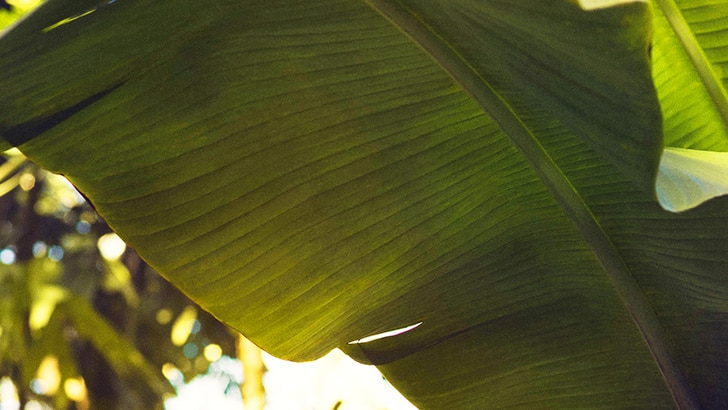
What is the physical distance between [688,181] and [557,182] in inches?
10.5

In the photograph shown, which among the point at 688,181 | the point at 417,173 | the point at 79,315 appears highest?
the point at 79,315

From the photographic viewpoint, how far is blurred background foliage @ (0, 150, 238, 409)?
2.23 metres

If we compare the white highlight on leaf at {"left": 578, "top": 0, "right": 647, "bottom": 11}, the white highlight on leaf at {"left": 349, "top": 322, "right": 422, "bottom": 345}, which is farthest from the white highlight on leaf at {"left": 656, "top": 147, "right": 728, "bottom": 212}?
the white highlight on leaf at {"left": 349, "top": 322, "right": 422, "bottom": 345}

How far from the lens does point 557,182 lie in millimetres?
723

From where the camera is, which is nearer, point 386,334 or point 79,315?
point 386,334

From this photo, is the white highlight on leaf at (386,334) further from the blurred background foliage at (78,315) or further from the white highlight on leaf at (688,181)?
the blurred background foliage at (78,315)

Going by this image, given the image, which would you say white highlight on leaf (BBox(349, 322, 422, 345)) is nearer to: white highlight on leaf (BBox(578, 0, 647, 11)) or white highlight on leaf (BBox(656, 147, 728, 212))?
white highlight on leaf (BBox(656, 147, 728, 212))

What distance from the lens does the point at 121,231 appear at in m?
0.67

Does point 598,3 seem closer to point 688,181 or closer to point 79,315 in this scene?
point 688,181

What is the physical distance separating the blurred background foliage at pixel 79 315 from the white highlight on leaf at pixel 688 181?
6.62 feet

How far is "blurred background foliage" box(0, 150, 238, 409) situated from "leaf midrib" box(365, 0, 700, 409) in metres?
1.80

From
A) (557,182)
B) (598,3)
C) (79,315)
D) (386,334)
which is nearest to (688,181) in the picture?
(598,3)

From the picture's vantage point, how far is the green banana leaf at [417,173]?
0.50 m

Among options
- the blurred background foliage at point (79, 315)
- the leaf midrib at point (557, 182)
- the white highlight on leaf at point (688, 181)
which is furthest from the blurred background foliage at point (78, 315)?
the white highlight on leaf at point (688, 181)
